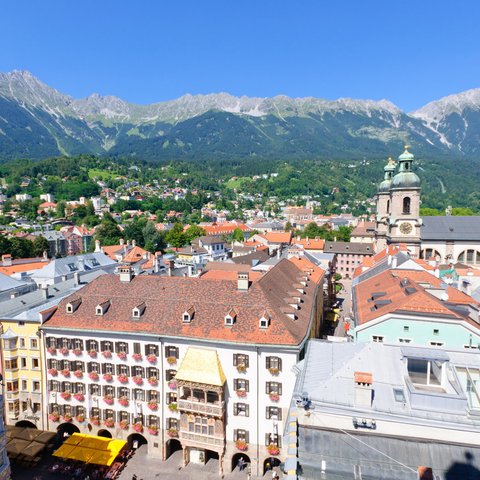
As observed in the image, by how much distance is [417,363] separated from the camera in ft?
62.5

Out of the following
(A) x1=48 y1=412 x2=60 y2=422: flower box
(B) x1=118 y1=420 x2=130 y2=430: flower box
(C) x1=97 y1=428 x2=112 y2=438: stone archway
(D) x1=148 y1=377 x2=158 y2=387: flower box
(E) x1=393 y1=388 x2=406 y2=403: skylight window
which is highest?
(E) x1=393 y1=388 x2=406 y2=403: skylight window

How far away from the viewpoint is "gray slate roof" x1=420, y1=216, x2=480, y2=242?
84.1 metres

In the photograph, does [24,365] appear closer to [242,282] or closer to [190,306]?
[190,306]

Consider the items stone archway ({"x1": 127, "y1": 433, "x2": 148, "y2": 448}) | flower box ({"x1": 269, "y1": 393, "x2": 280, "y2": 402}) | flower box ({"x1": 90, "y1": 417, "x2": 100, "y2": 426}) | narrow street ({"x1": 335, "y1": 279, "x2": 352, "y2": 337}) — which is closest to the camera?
flower box ({"x1": 269, "y1": 393, "x2": 280, "y2": 402})

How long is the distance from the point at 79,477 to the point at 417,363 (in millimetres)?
31727

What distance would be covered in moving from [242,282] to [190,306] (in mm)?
5484

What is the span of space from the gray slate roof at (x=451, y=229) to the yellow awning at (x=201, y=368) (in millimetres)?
71423

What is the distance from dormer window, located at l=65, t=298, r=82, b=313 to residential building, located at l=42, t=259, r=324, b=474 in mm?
101

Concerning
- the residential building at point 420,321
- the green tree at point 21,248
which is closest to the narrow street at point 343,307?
the residential building at point 420,321

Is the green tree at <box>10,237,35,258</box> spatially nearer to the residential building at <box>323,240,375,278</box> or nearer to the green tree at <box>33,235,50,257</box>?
the green tree at <box>33,235,50,257</box>

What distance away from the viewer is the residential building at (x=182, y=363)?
3156 centimetres

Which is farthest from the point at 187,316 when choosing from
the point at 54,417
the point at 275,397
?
the point at 54,417

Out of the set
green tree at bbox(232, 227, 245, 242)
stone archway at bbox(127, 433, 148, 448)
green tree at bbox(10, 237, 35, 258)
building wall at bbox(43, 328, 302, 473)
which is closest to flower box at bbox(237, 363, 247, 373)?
building wall at bbox(43, 328, 302, 473)

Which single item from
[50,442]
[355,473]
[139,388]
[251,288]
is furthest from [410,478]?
[50,442]
